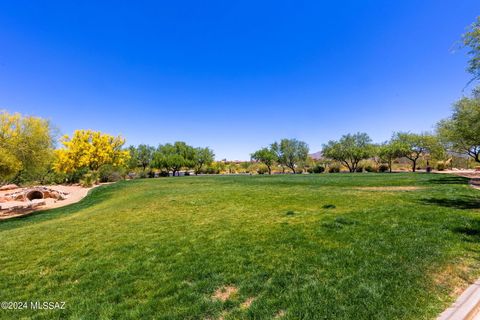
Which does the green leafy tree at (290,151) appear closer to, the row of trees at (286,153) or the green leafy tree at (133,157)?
the row of trees at (286,153)

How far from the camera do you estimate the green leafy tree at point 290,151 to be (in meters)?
57.4

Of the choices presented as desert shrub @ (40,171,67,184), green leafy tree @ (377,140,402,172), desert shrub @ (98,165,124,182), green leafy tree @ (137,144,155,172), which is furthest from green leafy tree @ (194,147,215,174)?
green leafy tree @ (377,140,402,172)

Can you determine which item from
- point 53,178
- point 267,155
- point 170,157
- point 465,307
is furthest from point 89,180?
point 267,155

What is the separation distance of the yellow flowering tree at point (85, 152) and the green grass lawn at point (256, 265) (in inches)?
1082

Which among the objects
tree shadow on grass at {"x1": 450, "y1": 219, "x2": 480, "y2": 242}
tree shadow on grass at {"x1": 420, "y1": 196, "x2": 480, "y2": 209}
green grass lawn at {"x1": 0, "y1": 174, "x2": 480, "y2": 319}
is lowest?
green grass lawn at {"x1": 0, "y1": 174, "x2": 480, "y2": 319}

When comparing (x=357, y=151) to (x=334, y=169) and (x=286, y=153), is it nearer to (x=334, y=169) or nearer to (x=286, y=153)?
(x=334, y=169)

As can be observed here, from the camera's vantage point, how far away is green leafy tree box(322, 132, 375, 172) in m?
47.8

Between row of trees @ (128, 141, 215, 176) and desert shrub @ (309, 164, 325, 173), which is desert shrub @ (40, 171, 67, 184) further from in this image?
desert shrub @ (309, 164, 325, 173)

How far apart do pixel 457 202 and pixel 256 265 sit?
1081 cm

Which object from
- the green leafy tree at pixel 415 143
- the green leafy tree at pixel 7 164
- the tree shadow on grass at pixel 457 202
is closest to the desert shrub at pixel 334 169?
the green leafy tree at pixel 415 143

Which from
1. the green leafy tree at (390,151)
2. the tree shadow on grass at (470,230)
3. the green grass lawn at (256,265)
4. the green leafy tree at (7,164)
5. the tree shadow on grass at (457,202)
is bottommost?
the green grass lawn at (256,265)

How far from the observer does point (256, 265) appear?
4.48 m

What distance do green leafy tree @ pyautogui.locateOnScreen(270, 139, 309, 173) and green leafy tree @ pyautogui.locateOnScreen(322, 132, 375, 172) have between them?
6553 millimetres

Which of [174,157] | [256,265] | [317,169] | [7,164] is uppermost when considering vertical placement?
[174,157]
